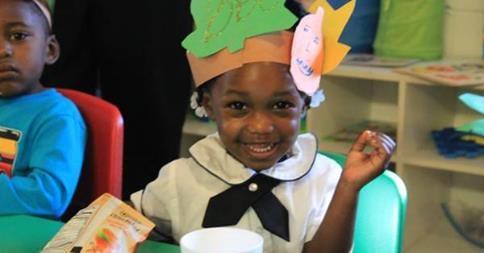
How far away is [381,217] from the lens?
1.23m

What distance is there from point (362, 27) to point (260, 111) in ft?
5.01

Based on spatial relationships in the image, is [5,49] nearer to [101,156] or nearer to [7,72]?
[7,72]

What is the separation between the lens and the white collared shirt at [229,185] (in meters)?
1.23

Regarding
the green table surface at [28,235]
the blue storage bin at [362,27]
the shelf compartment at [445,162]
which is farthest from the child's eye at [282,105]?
the blue storage bin at [362,27]

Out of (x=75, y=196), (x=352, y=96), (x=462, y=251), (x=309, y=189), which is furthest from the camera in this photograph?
(x=352, y=96)

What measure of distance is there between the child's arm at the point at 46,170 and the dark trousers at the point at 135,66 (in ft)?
2.71

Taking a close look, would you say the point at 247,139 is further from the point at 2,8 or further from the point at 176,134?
the point at 176,134

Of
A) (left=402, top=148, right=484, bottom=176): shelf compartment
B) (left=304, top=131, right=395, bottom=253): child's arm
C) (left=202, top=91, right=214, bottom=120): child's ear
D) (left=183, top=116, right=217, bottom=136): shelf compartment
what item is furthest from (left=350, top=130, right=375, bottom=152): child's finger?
(left=183, top=116, right=217, bottom=136): shelf compartment

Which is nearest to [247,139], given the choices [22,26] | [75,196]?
[75,196]

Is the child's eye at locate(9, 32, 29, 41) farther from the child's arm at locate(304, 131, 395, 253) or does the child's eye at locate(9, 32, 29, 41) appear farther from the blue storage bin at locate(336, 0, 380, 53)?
the blue storage bin at locate(336, 0, 380, 53)

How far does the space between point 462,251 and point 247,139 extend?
147 cm

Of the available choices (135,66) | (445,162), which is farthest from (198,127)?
(445,162)

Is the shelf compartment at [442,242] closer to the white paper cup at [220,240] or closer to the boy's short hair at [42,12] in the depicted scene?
the boy's short hair at [42,12]

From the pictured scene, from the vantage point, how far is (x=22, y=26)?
163 centimetres
